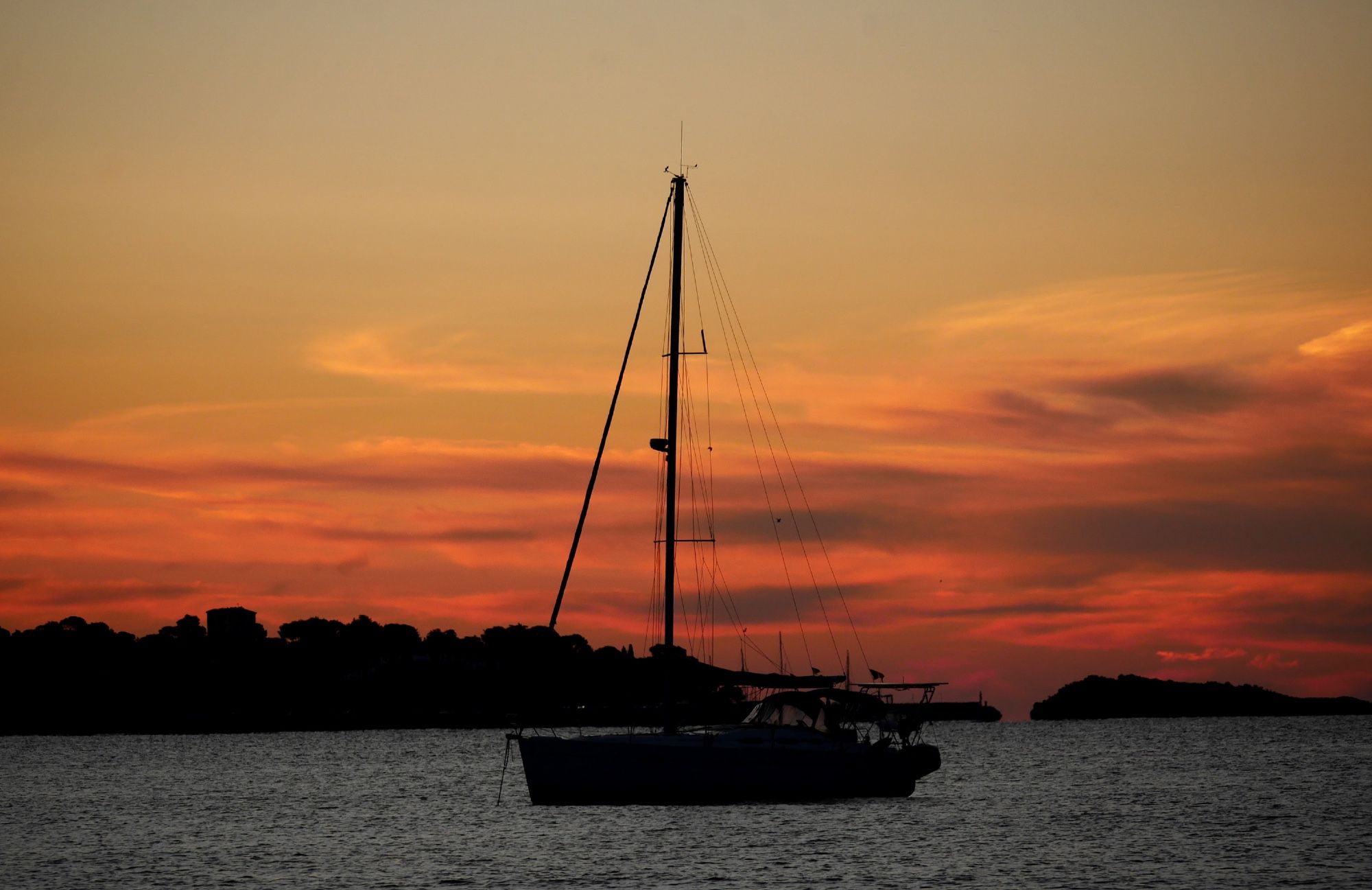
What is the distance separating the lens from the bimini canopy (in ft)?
198

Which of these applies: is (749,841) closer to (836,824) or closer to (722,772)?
(722,772)

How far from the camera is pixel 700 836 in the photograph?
184 ft

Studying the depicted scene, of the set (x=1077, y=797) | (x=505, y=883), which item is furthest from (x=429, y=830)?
(x=1077, y=797)

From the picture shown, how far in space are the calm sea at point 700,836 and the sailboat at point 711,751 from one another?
1801 mm

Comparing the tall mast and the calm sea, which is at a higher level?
the tall mast

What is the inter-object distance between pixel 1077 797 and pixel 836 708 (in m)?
27.5

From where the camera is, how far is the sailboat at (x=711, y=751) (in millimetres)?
54469

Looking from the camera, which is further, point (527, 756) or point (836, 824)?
point (836, 824)

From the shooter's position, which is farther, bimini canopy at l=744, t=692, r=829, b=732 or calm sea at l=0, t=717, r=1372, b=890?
bimini canopy at l=744, t=692, r=829, b=732

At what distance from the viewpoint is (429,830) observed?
210ft

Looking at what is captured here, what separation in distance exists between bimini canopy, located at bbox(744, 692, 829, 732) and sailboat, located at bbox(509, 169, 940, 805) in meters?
0.04

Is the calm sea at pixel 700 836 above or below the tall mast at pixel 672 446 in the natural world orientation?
below

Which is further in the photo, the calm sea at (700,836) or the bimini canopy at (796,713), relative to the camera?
the bimini canopy at (796,713)

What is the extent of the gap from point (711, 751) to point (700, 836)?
11.1ft
